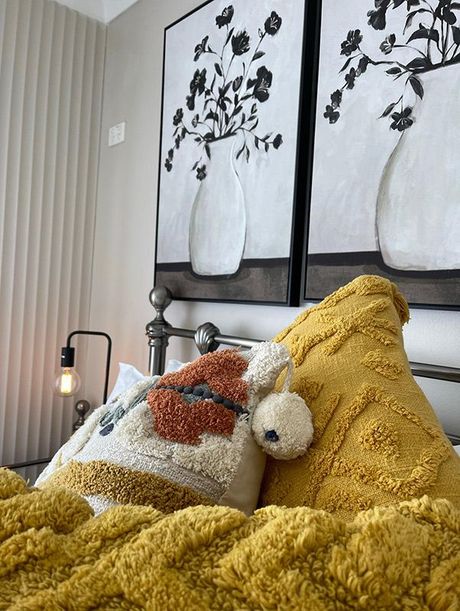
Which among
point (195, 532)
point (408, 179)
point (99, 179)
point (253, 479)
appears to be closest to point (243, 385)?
point (253, 479)

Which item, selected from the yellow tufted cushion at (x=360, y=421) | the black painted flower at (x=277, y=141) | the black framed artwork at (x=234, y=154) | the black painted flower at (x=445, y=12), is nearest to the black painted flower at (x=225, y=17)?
the black framed artwork at (x=234, y=154)

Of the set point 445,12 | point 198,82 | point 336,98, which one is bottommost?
point 336,98

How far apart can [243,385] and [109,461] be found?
199 millimetres

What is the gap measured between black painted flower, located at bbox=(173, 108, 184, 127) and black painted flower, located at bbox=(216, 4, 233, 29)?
1.00ft

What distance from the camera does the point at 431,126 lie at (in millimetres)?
1104

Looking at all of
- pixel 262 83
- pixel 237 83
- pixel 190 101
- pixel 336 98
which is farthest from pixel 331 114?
pixel 190 101

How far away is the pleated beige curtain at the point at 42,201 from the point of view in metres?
2.15

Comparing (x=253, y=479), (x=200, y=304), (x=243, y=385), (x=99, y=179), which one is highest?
(x=99, y=179)

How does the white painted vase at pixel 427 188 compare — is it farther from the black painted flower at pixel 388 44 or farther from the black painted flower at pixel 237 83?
the black painted flower at pixel 237 83

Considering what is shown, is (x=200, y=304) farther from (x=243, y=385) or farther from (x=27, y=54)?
(x=27, y=54)

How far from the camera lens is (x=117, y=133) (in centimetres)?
227

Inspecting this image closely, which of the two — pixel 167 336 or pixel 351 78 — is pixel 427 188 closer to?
pixel 351 78

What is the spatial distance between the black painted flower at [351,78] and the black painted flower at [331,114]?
0.21 feet

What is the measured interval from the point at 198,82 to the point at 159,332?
2.78 ft
